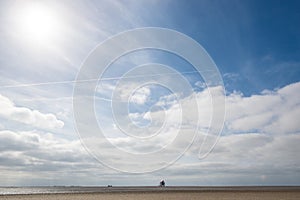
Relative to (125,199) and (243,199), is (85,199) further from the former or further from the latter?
(243,199)

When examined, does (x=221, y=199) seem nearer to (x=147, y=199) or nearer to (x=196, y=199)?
(x=196, y=199)

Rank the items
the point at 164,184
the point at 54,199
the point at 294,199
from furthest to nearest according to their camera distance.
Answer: the point at 164,184 → the point at 54,199 → the point at 294,199

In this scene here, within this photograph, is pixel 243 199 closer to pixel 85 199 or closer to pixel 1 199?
pixel 85 199

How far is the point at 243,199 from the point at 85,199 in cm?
2730

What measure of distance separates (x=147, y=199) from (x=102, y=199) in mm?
8438

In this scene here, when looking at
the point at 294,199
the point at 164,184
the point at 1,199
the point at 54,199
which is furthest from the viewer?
the point at 164,184

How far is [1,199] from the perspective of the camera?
66312mm

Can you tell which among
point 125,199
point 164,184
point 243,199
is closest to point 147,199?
point 125,199

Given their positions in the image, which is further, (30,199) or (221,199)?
(30,199)

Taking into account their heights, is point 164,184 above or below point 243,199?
above

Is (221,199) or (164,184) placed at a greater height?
(164,184)

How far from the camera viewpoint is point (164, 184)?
141 metres

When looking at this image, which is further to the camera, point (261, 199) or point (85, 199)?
point (85, 199)

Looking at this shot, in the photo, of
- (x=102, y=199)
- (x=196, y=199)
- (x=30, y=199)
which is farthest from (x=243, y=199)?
(x=30, y=199)
